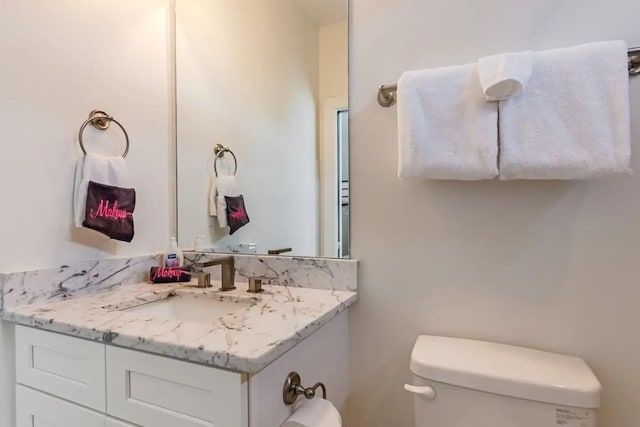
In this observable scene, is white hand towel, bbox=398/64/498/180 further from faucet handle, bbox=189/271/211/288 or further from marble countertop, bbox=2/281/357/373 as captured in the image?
faucet handle, bbox=189/271/211/288

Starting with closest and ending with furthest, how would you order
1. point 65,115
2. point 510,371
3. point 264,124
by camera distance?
point 510,371 < point 65,115 < point 264,124

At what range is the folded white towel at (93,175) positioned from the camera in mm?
1127

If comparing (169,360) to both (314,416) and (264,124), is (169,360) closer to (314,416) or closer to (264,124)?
(314,416)

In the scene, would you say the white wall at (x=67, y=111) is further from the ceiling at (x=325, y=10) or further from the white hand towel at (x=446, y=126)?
the white hand towel at (x=446, y=126)

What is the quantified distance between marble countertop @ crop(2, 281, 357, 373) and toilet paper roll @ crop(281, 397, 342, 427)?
17cm

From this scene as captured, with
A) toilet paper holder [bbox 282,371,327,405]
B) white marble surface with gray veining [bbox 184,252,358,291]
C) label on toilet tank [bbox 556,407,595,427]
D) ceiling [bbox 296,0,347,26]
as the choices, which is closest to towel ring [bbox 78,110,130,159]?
white marble surface with gray veining [bbox 184,252,358,291]

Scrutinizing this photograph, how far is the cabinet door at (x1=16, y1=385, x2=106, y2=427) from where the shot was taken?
0.86 m

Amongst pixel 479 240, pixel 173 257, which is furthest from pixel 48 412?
pixel 479 240

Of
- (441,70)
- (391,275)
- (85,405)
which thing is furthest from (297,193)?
(85,405)

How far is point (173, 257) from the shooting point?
144 cm

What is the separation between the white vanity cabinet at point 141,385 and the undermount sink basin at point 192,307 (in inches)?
9.9

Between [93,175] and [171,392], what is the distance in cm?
78

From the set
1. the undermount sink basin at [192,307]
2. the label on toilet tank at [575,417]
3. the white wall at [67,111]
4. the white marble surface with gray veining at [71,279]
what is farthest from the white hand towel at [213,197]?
the label on toilet tank at [575,417]

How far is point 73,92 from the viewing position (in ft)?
3.79
